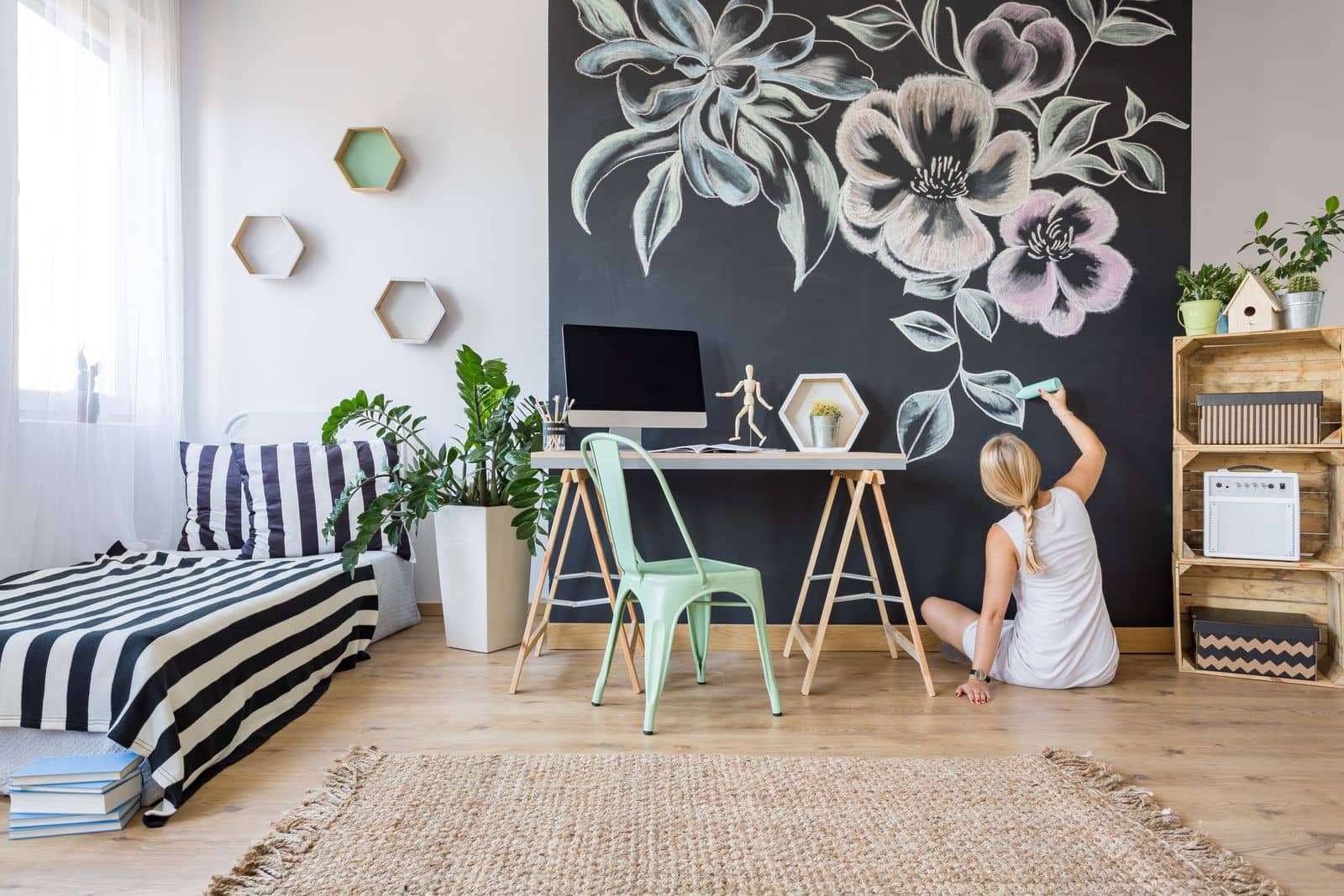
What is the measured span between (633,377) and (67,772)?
1.91m

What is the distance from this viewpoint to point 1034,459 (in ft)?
8.23

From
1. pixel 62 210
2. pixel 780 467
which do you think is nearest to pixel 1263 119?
pixel 780 467

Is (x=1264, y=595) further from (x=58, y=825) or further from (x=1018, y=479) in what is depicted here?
(x=58, y=825)

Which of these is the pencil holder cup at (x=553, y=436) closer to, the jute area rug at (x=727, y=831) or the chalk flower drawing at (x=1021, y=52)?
the jute area rug at (x=727, y=831)

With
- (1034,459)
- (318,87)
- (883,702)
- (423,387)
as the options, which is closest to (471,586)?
(423,387)

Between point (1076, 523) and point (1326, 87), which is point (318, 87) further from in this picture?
point (1326, 87)

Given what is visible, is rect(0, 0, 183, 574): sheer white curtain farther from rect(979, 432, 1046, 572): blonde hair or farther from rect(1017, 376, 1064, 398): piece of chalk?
rect(1017, 376, 1064, 398): piece of chalk

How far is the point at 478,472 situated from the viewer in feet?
9.93

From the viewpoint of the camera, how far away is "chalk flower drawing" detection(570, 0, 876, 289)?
3.07m

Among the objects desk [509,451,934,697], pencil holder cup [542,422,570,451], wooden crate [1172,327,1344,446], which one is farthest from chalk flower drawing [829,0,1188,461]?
pencil holder cup [542,422,570,451]

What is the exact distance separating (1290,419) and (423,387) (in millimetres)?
3382

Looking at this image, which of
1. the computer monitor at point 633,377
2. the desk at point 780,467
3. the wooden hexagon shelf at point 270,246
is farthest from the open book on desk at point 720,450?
the wooden hexagon shelf at point 270,246

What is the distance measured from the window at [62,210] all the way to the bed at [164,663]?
763 millimetres

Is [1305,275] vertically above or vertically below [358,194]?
below
